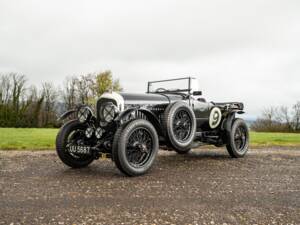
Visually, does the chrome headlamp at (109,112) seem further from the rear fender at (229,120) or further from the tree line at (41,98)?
the tree line at (41,98)

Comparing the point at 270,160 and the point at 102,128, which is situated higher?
the point at 102,128

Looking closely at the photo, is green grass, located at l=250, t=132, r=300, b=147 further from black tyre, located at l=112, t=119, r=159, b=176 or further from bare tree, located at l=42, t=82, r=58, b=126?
bare tree, located at l=42, t=82, r=58, b=126

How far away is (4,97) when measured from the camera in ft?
111

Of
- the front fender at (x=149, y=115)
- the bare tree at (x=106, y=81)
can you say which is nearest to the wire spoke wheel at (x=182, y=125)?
the front fender at (x=149, y=115)

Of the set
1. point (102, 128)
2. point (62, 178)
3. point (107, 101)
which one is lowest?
point (62, 178)

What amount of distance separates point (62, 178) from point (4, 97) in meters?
32.7

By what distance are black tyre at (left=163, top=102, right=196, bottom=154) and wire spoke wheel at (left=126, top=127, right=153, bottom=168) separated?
0.51 m

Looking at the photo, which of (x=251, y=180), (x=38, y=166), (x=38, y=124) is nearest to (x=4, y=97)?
(x=38, y=124)

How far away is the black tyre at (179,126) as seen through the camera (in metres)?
5.80

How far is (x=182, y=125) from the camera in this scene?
6.29m

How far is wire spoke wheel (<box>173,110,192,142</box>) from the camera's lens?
619 centimetres

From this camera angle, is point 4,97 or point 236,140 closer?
point 236,140

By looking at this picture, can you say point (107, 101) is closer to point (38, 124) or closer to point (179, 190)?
point (179, 190)

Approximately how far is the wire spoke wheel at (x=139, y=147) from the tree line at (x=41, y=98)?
870 inches
